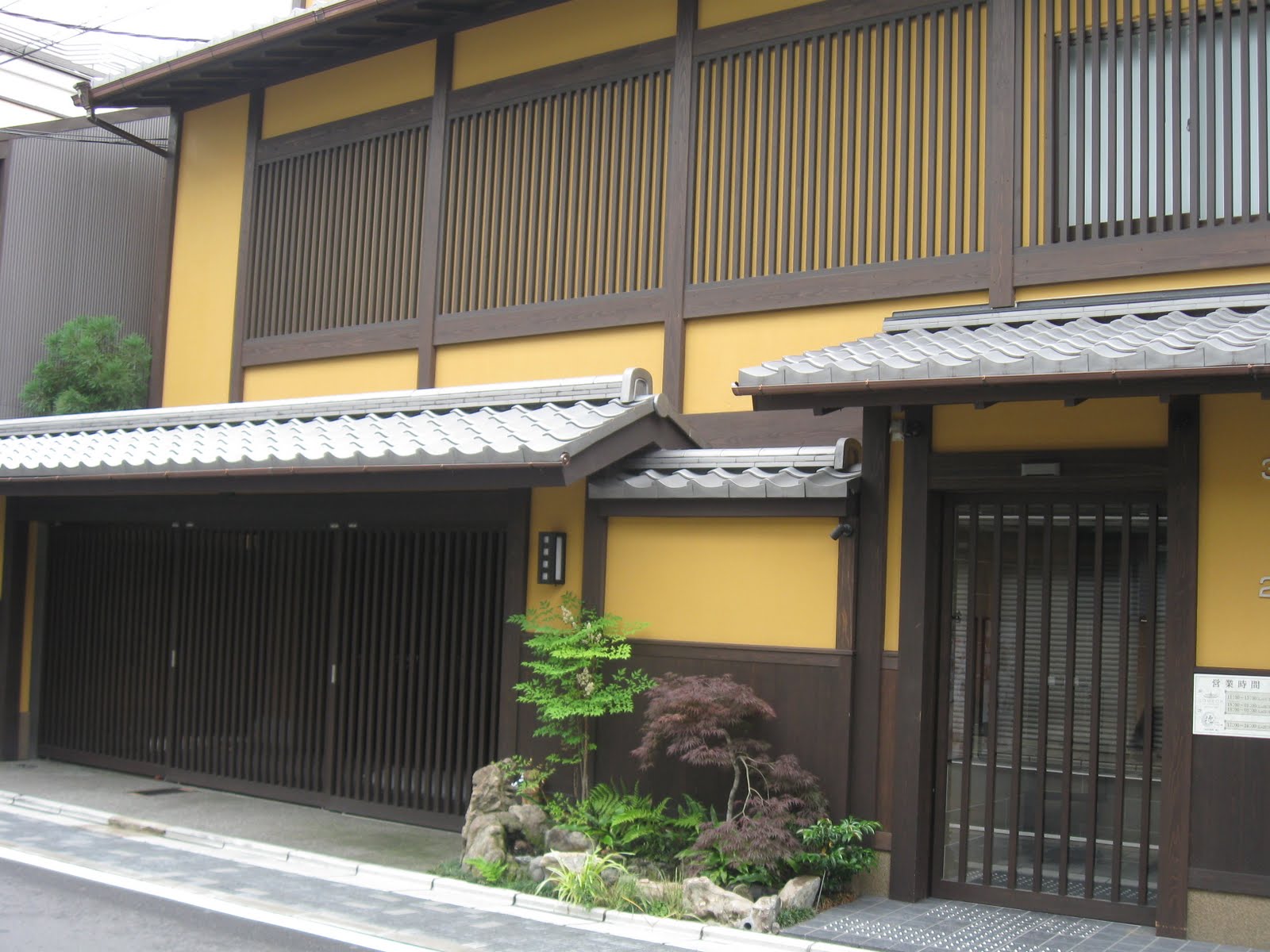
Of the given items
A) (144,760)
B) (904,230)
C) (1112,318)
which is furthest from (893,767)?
(144,760)

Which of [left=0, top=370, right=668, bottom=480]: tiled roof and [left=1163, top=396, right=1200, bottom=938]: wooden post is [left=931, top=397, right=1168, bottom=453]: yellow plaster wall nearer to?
[left=1163, top=396, right=1200, bottom=938]: wooden post

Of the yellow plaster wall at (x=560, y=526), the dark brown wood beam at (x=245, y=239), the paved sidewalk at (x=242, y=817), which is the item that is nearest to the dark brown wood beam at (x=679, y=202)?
the yellow plaster wall at (x=560, y=526)

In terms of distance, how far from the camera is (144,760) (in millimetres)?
14211

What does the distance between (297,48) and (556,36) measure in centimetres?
352

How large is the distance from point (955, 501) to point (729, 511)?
5.68ft

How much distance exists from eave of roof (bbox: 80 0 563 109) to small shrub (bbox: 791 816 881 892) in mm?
8884

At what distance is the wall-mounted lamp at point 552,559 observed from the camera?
10977mm

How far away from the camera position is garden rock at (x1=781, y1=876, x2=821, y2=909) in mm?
8461

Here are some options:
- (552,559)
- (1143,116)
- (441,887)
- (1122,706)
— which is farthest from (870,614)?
(1143,116)

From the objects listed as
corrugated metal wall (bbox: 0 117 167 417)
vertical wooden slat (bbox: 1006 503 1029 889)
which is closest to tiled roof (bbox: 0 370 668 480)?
vertical wooden slat (bbox: 1006 503 1029 889)

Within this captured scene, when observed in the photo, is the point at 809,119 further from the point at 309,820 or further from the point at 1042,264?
the point at 309,820

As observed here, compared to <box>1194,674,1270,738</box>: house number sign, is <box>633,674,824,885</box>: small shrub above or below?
below

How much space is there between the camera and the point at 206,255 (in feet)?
53.6

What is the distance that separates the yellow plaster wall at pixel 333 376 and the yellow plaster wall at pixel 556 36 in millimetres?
3168
